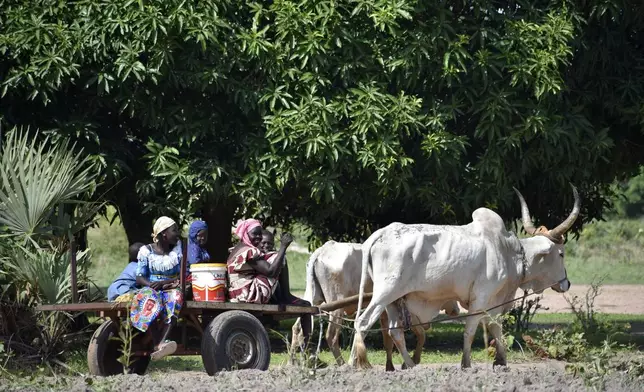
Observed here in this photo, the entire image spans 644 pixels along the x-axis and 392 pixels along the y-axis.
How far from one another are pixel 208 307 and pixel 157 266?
0.64 meters

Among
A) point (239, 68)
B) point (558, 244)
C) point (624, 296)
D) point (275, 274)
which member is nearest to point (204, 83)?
point (239, 68)

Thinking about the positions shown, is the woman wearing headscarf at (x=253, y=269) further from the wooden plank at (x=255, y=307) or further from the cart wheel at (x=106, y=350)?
the cart wheel at (x=106, y=350)

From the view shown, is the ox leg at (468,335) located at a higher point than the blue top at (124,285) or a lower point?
lower

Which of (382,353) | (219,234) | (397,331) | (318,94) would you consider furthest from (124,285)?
(219,234)

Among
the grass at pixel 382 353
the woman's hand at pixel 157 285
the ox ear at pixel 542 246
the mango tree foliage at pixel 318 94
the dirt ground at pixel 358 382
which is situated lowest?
the grass at pixel 382 353

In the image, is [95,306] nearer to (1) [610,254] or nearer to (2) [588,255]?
(2) [588,255]

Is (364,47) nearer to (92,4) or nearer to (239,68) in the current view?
(239,68)

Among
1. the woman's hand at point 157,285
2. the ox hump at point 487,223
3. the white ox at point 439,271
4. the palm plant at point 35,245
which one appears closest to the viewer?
the woman's hand at point 157,285

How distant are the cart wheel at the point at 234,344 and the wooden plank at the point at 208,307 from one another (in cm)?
6

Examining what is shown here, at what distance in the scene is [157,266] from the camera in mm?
8820

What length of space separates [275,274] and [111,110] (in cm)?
474

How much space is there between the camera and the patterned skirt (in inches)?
325

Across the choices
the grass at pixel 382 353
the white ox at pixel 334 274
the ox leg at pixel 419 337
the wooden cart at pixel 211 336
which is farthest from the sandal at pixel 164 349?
the white ox at pixel 334 274

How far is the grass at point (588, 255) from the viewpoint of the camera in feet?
94.5
